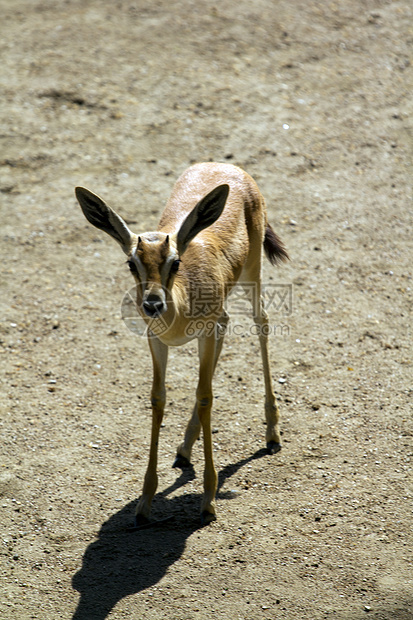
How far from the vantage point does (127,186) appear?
28.0 ft

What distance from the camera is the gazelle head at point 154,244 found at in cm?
419

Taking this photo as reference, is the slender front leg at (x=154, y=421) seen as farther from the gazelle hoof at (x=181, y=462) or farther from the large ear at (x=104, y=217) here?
the large ear at (x=104, y=217)

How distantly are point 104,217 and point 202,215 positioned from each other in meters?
0.63

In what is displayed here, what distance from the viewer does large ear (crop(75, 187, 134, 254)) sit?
4410 millimetres

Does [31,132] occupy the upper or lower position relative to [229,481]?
upper

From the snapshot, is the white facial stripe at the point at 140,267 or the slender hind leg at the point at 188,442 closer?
the white facial stripe at the point at 140,267

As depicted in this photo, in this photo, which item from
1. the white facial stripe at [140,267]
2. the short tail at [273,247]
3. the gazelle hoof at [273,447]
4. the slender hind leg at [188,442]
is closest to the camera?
the white facial stripe at [140,267]

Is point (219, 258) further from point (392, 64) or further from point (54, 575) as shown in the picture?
point (392, 64)

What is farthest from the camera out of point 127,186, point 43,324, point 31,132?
point 31,132

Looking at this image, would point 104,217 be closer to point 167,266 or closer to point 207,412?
point 167,266

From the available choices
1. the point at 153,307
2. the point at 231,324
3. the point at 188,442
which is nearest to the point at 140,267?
the point at 153,307

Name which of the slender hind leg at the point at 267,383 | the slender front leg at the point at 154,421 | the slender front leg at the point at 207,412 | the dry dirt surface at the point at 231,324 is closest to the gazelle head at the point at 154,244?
the slender front leg at the point at 154,421

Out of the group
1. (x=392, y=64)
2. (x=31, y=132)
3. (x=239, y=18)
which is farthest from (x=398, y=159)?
(x=31, y=132)

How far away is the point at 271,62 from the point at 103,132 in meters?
2.90
